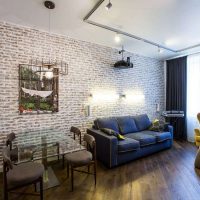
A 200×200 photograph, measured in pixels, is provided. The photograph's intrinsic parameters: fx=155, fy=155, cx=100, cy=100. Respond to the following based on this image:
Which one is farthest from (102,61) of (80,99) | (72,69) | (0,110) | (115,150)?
(0,110)

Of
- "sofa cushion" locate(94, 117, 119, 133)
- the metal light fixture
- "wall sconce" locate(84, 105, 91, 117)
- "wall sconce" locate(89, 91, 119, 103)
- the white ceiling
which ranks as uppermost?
the white ceiling

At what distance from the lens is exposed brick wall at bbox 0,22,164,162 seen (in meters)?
3.04

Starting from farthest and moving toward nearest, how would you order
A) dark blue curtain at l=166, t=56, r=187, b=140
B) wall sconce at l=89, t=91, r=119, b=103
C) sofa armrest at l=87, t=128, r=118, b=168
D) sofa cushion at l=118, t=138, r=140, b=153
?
dark blue curtain at l=166, t=56, r=187, b=140, wall sconce at l=89, t=91, r=119, b=103, sofa cushion at l=118, t=138, r=140, b=153, sofa armrest at l=87, t=128, r=118, b=168

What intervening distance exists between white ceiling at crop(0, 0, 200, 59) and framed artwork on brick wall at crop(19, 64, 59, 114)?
93cm

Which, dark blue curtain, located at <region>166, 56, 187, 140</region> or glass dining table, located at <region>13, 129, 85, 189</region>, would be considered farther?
dark blue curtain, located at <region>166, 56, 187, 140</region>

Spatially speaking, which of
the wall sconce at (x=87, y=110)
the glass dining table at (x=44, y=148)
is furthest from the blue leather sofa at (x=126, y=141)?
the glass dining table at (x=44, y=148)

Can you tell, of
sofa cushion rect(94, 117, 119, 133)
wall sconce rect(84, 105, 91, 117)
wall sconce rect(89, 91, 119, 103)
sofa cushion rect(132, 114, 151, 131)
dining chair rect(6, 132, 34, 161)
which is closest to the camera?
dining chair rect(6, 132, 34, 161)

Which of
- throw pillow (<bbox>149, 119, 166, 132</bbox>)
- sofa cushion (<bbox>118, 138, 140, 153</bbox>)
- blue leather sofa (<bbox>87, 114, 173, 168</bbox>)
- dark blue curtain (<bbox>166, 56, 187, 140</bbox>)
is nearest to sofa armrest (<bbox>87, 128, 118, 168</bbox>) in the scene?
blue leather sofa (<bbox>87, 114, 173, 168</bbox>)

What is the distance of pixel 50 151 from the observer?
2295 mm

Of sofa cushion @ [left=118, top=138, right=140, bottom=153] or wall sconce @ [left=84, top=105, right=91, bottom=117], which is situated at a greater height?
wall sconce @ [left=84, top=105, right=91, bottom=117]

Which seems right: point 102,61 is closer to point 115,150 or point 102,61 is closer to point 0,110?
point 115,150

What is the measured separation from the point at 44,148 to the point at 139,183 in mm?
1696

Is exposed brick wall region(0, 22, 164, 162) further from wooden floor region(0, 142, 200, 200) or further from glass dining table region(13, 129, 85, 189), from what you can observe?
wooden floor region(0, 142, 200, 200)

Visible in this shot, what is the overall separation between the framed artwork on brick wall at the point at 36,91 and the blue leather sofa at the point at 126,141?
121cm
